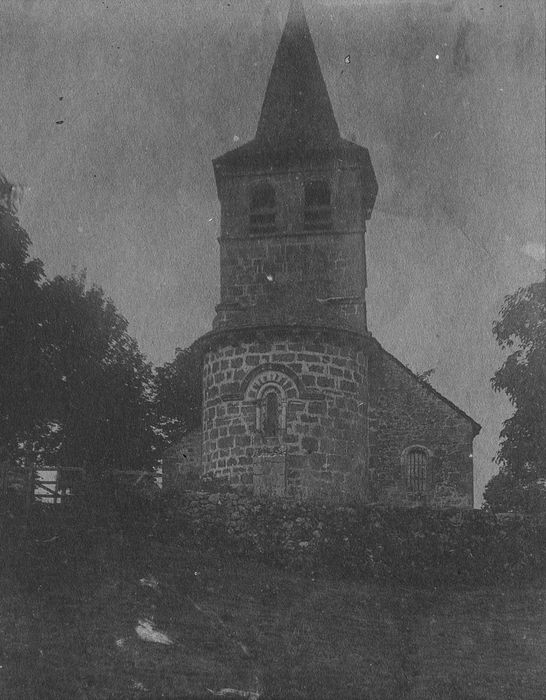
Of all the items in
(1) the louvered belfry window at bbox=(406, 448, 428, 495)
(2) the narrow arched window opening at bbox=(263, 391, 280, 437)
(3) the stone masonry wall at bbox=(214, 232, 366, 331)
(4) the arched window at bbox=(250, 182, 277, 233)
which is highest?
(4) the arched window at bbox=(250, 182, 277, 233)

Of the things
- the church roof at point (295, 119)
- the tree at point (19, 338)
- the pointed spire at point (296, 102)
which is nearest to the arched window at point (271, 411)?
the tree at point (19, 338)

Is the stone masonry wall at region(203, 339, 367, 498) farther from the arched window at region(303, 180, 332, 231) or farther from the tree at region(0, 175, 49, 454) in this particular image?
the arched window at region(303, 180, 332, 231)

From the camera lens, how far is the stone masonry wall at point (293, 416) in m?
22.7

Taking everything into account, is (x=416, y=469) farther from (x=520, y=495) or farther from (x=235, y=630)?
(x=235, y=630)

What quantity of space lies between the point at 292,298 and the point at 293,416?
5.21 m

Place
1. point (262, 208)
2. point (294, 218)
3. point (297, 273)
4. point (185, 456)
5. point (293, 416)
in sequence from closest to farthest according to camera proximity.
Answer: point (293, 416), point (185, 456), point (297, 273), point (294, 218), point (262, 208)

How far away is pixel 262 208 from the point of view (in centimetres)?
2919

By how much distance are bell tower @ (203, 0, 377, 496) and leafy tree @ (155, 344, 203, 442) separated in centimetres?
608

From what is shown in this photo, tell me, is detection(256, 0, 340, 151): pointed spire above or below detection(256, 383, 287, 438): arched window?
above

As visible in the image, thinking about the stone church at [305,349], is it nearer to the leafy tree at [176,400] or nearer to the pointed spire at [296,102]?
the pointed spire at [296,102]

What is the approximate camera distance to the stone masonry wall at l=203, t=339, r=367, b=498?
74.3 feet

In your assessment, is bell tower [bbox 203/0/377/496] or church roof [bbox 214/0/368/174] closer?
bell tower [bbox 203/0/377/496]

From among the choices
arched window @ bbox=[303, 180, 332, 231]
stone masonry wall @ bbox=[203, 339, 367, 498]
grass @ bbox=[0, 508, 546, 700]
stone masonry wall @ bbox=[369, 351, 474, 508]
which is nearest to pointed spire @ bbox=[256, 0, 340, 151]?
arched window @ bbox=[303, 180, 332, 231]

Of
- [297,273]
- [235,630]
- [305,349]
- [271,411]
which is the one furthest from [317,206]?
[235,630]
